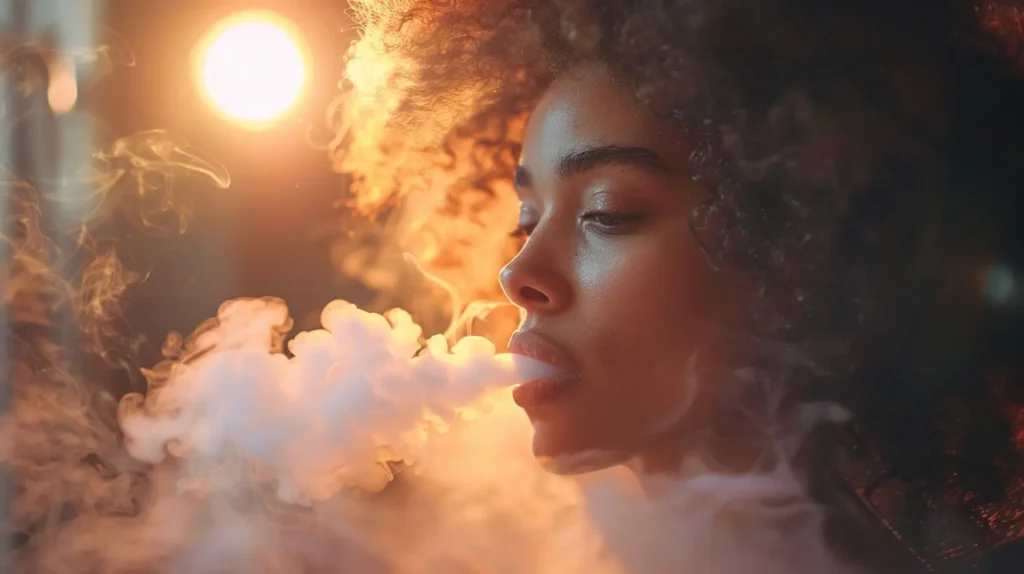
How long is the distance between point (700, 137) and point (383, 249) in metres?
0.44

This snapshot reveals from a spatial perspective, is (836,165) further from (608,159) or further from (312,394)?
(312,394)

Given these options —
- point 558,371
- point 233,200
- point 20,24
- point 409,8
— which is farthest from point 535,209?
point 20,24

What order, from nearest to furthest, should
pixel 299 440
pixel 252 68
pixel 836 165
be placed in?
1. pixel 836 165
2. pixel 299 440
3. pixel 252 68

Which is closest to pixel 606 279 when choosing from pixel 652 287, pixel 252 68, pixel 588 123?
pixel 652 287

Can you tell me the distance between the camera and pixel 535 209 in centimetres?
96

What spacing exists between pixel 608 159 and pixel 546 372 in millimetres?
227

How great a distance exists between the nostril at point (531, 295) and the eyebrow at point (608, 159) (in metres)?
0.12

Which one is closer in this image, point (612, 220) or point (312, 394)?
point (612, 220)

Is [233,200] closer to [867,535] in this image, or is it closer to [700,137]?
[700,137]

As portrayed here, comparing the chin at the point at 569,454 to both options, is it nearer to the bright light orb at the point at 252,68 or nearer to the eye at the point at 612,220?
the eye at the point at 612,220

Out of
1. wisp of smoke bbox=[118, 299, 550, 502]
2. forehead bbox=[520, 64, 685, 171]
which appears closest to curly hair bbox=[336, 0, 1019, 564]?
forehead bbox=[520, 64, 685, 171]

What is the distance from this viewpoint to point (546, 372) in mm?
921

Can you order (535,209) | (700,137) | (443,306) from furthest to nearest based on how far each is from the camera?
(443,306) < (535,209) < (700,137)

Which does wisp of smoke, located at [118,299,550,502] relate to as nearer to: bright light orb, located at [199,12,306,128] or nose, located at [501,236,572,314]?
nose, located at [501,236,572,314]
